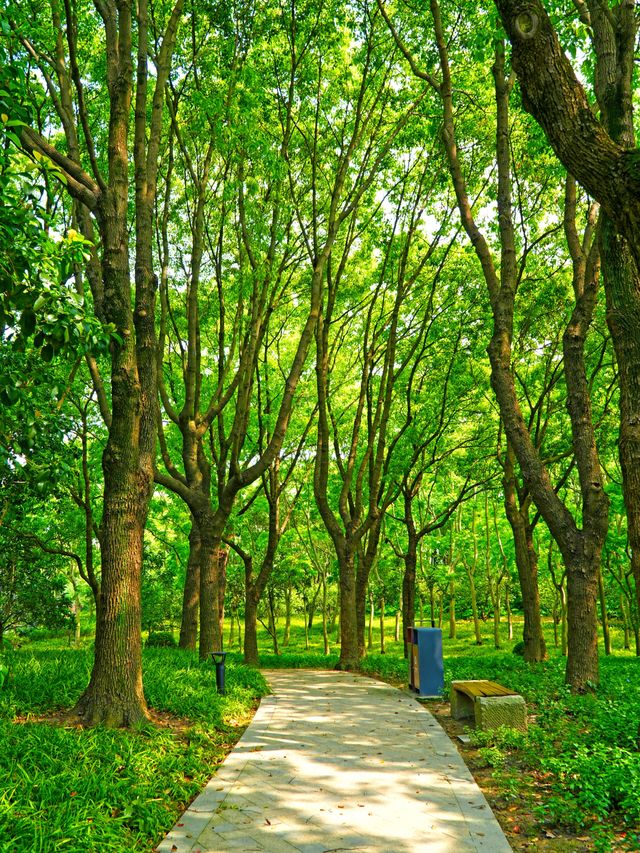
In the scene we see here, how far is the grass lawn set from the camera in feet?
13.8

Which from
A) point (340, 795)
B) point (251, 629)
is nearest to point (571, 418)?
point (340, 795)

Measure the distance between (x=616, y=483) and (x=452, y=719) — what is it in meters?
12.6

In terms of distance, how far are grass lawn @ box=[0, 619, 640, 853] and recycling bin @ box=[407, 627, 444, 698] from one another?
157 centimetres

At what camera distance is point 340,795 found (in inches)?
212

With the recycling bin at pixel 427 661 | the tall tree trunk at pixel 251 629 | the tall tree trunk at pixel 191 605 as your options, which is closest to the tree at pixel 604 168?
the recycling bin at pixel 427 661

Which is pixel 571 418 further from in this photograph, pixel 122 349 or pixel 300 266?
pixel 300 266

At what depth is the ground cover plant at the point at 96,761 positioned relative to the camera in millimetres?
3986

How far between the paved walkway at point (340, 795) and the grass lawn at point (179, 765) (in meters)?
0.22

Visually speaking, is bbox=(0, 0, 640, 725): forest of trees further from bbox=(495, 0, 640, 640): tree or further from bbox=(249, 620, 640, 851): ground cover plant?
bbox=(249, 620, 640, 851): ground cover plant

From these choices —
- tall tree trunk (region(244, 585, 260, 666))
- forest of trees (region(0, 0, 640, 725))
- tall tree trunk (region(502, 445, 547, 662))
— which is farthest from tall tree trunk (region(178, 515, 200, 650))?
tall tree trunk (region(502, 445, 547, 662))

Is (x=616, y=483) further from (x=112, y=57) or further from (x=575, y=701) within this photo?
(x=112, y=57)

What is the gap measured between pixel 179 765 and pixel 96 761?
0.86 meters

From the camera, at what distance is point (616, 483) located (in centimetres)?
1906

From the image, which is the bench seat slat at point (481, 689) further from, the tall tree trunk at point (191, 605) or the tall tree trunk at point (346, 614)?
the tall tree trunk at point (191, 605)
